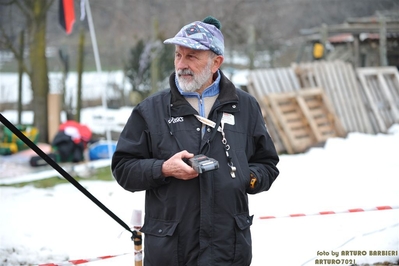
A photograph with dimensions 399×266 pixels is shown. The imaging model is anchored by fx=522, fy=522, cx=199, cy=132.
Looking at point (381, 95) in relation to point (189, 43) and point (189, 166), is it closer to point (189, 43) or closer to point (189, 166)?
point (189, 43)

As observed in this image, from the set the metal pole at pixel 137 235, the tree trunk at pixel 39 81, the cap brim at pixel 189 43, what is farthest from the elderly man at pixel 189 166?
the tree trunk at pixel 39 81

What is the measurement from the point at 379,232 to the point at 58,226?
138 inches

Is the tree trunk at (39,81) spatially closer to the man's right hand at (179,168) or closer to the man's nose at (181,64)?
the man's nose at (181,64)

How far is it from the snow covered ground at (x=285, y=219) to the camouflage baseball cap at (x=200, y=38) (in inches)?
85.3

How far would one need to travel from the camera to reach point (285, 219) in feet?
19.1

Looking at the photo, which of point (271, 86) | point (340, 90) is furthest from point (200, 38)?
point (340, 90)

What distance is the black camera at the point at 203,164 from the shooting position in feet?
7.91

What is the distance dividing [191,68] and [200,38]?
163 mm

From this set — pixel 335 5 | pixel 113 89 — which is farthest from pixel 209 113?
pixel 335 5

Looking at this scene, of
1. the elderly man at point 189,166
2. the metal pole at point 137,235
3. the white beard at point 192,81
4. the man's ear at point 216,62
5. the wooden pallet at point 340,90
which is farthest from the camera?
the wooden pallet at point 340,90

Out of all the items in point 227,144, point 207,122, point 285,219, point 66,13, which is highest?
point 66,13

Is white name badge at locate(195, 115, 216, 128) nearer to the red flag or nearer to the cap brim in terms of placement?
the cap brim

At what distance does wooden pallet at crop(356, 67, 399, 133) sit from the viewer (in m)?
10.6

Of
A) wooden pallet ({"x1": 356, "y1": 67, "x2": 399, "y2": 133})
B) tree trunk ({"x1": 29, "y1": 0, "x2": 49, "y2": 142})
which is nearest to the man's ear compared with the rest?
wooden pallet ({"x1": 356, "y1": 67, "x2": 399, "y2": 133})
